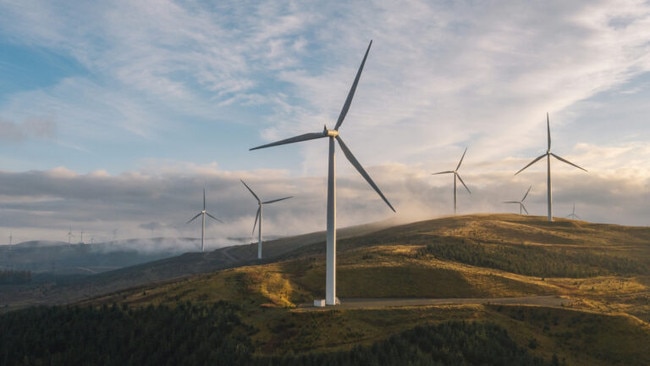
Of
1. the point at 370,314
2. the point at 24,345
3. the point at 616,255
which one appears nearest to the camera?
the point at 370,314

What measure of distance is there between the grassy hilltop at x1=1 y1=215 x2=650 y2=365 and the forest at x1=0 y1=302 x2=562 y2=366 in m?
0.48

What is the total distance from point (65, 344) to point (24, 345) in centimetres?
581

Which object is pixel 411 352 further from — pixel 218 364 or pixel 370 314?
pixel 218 364

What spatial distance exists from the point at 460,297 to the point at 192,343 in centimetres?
4459

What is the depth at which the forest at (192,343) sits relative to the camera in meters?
52.8

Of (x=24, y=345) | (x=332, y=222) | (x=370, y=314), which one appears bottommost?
(x=24, y=345)

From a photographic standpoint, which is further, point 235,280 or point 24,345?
point 235,280

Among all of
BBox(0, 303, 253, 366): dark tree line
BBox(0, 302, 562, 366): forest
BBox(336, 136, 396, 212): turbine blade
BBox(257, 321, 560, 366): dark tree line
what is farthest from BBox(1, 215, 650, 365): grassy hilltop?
BBox(336, 136, 396, 212): turbine blade

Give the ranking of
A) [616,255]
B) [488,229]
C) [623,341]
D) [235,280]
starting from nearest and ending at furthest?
[623,341], [235,280], [616,255], [488,229]

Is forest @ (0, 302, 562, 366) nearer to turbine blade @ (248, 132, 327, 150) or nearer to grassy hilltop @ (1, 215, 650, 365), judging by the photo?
grassy hilltop @ (1, 215, 650, 365)

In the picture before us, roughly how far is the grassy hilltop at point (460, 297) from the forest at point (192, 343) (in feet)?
1.56

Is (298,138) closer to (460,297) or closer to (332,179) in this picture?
(332,179)

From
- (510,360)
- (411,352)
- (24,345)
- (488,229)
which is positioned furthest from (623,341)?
(488,229)

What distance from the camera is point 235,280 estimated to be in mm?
90688
